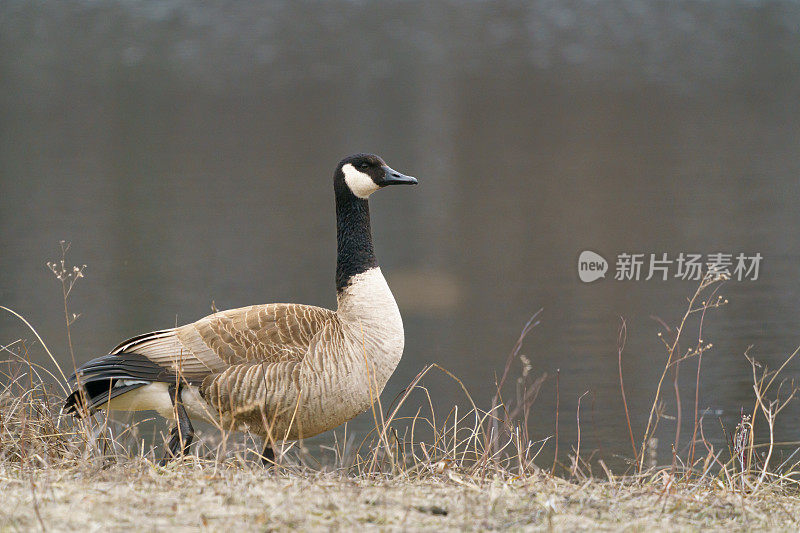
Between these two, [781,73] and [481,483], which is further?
[781,73]

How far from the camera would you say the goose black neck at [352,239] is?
702cm

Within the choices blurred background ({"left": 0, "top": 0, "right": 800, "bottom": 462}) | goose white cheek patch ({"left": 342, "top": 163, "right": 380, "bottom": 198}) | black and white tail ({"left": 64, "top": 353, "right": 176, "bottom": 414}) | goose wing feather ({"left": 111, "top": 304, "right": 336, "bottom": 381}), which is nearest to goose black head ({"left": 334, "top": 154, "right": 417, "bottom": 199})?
goose white cheek patch ({"left": 342, "top": 163, "right": 380, "bottom": 198})

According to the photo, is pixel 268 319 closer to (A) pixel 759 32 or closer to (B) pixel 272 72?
(B) pixel 272 72

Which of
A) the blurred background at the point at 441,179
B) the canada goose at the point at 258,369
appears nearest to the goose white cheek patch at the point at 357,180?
the canada goose at the point at 258,369

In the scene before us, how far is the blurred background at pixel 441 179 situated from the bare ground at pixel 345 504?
3.05 m

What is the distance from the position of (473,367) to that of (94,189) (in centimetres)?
2487

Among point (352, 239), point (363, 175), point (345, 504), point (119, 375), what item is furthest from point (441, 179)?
point (345, 504)

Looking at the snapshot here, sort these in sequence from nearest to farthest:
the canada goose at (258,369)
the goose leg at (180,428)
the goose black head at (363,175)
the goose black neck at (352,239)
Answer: the goose leg at (180,428)
the canada goose at (258,369)
the goose black neck at (352,239)
the goose black head at (363,175)

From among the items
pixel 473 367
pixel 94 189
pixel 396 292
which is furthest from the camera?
pixel 94 189

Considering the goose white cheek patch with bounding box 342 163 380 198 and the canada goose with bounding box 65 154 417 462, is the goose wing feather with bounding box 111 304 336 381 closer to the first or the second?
the canada goose with bounding box 65 154 417 462

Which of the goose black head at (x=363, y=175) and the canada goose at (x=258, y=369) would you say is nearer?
the canada goose at (x=258, y=369)

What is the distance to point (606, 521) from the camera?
4020mm

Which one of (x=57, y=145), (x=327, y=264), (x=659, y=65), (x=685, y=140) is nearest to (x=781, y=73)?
(x=659, y=65)

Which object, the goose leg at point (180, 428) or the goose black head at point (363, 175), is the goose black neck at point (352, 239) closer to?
the goose black head at point (363, 175)
